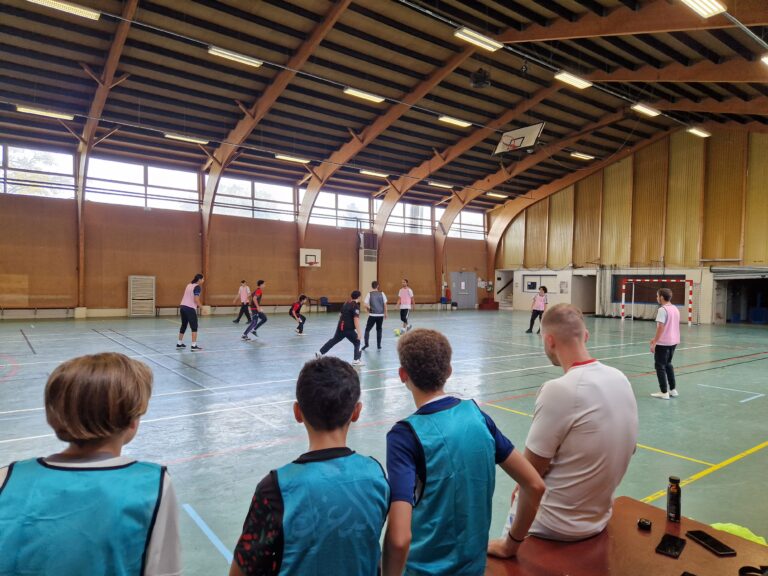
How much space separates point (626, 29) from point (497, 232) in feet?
78.8

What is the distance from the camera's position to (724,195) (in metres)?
25.4

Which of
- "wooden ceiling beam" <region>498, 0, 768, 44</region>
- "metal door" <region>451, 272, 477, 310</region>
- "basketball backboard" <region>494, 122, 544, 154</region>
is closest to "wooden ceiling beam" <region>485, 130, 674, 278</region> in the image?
"metal door" <region>451, 272, 477, 310</region>

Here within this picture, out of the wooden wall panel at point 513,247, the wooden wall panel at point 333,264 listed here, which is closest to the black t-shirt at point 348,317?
the wooden wall panel at point 333,264

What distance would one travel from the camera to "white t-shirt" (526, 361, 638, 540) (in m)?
2.55

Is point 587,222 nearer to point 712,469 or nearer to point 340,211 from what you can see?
point 340,211

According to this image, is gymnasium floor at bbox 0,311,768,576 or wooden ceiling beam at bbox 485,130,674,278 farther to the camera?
wooden ceiling beam at bbox 485,130,674,278

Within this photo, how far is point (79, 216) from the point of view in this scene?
22.8 metres

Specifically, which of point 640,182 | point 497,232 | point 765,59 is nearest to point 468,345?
point 765,59

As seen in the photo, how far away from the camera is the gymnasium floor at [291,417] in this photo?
172 inches

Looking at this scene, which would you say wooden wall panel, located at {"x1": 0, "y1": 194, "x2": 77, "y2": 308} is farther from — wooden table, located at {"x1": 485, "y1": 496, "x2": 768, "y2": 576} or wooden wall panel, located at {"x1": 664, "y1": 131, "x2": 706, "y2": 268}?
wooden wall panel, located at {"x1": 664, "y1": 131, "x2": 706, "y2": 268}

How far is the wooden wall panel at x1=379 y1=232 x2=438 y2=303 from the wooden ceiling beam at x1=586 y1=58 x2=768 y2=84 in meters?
17.1

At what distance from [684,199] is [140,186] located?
1131 inches

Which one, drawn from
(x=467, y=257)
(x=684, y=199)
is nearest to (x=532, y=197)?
(x=467, y=257)

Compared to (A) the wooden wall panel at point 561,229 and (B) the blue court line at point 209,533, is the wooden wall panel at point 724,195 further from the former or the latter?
(B) the blue court line at point 209,533
